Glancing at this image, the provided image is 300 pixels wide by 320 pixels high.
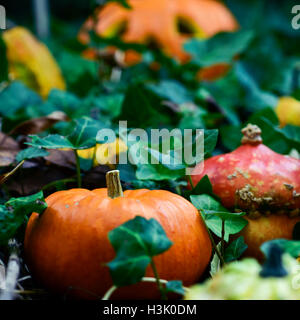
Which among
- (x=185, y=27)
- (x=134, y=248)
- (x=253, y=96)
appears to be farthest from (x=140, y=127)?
(x=185, y=27)

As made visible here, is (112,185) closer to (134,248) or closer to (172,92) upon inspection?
(134,248)

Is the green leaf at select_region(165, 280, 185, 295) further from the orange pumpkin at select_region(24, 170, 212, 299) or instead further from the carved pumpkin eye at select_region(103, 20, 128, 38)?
the carved pumpkin eye at select_region(103, 20, 128, 38)

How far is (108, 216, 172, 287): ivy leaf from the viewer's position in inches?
20.8

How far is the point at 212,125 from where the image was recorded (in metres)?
1.29

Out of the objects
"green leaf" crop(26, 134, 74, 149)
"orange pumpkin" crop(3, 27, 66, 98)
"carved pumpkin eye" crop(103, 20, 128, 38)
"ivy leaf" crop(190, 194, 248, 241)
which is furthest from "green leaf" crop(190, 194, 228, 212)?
"carved pumpkin eye" crop(103, 20, 128, 38)

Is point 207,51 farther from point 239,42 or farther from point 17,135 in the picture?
point 17,135

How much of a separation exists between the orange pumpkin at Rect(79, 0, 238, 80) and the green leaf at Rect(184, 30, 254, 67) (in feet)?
0.67

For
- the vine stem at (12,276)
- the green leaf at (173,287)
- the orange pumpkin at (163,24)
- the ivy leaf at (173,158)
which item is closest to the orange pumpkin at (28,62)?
the orange pumpkin at (163,24)

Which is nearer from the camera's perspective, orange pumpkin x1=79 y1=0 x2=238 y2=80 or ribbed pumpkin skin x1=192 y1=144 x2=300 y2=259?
ribbed pumpkin skin x1=192 y1=144 x2=300 y2=259

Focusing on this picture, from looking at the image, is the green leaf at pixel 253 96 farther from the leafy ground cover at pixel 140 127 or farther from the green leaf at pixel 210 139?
the green leaf at pixel 210 139

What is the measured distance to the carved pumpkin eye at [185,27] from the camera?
6.85 ft

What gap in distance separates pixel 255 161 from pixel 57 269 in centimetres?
42

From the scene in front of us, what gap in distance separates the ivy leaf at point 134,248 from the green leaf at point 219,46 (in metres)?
1.20
